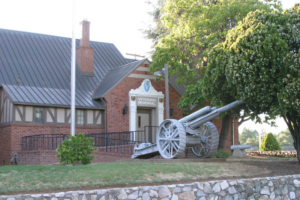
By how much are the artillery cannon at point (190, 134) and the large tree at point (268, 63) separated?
1228 millimetres

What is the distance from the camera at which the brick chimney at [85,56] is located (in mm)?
23891

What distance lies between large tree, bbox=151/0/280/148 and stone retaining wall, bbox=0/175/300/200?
7.85 meters

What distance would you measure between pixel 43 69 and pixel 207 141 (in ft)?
37.4

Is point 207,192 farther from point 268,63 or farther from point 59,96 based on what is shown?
point 59,96

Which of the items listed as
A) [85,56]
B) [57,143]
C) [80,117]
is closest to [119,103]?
[80,117]

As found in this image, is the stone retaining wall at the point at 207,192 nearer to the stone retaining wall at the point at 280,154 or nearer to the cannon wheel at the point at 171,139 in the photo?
the cannon wheel at the point at 171,139

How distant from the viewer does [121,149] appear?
18.3 metres

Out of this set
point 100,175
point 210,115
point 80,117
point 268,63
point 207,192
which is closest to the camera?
point 100,175

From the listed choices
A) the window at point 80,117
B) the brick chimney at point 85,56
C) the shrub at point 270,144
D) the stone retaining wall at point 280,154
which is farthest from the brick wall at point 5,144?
the shrub at point 270,144

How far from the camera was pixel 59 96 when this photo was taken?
20.2 m

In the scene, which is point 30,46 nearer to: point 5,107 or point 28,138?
point 5,107

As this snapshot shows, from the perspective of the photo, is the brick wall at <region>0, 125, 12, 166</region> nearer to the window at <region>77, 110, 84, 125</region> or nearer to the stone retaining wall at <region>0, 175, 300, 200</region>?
the window at <region>77, 110, 84, 125</region>

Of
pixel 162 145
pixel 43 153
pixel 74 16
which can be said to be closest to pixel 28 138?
pixel 43 153

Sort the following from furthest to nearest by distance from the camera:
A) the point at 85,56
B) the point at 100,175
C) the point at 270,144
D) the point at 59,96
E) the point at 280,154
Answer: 1. the point at 270,144
2. the point at 280,154
3. the point at 85,56
4. the point at 59,96
5. the point at 100,175
